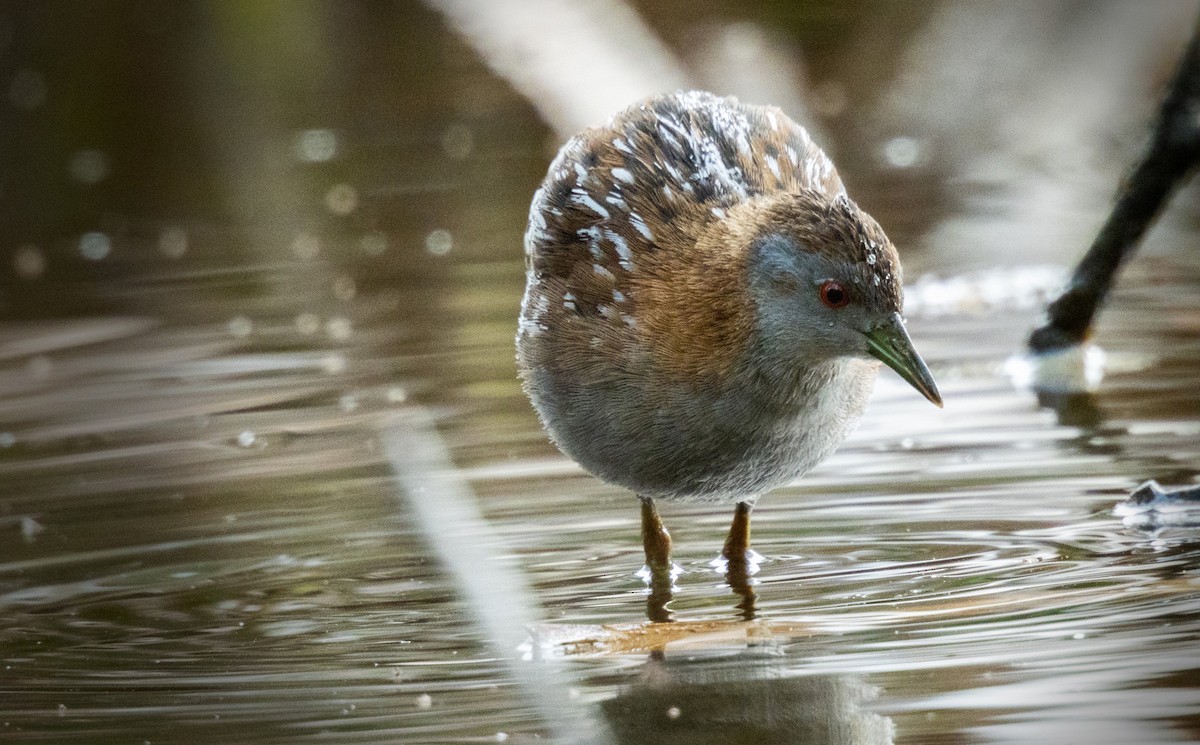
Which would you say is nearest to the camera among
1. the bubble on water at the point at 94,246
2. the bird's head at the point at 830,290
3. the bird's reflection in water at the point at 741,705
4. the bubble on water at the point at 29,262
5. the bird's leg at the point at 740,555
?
the bird's reflection in water at the point at 741,705

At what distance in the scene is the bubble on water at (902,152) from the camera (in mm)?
13541

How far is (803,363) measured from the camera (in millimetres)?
5406

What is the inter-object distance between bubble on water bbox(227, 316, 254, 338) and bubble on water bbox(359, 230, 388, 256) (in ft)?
5.81

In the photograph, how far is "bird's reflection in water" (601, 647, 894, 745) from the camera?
14.1ft

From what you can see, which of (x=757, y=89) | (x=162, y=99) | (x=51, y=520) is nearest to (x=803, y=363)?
(x=51, y=520)

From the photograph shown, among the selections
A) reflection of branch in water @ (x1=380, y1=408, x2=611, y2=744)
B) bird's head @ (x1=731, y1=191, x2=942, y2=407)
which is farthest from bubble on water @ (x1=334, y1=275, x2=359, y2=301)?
bird's head @ (x1=731, y1=191, x2=942, y2=407)

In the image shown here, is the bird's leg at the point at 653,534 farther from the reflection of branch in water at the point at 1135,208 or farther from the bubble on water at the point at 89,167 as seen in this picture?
the bubble on water at the point at 89,167

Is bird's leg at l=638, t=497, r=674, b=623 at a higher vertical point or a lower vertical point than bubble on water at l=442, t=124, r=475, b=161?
lower

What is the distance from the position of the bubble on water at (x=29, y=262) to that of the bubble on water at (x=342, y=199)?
2078mm

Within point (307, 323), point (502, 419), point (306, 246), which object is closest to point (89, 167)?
point (306, 246)

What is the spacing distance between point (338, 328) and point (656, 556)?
169 inches

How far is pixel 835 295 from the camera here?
521 cm

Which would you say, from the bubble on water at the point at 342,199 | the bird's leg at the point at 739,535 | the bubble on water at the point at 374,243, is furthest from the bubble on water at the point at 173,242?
the bird's leg at the point at 739,535

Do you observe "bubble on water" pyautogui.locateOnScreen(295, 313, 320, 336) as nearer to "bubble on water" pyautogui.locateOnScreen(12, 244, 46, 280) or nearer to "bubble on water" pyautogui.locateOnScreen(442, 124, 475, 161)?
"bubble on water" pyautogui.locateOnScreen(12, 244, 46, 280)
